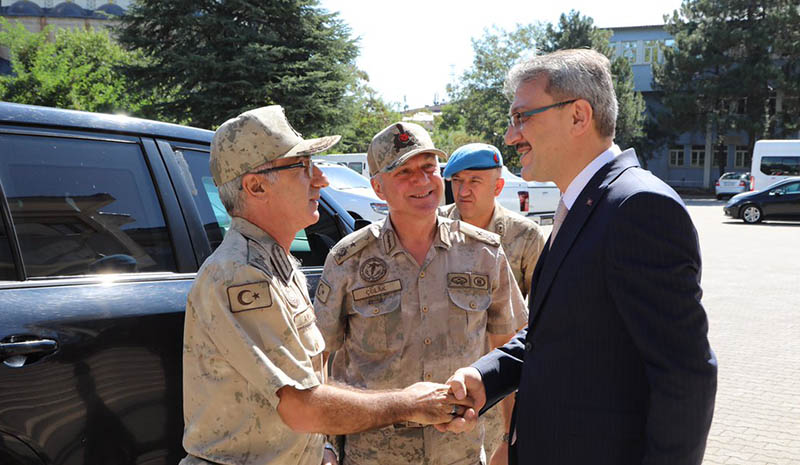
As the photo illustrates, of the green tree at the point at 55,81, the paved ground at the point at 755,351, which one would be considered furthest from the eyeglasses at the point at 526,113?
the green tree at the point at 55,81

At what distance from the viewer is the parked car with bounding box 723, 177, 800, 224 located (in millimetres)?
21016

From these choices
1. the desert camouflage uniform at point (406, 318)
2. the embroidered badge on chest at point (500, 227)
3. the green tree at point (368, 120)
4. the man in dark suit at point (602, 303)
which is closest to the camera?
the man in dark suit at point (602, 303)

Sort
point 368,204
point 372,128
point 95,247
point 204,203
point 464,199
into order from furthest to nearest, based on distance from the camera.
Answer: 1. point 372,128
2. point 368,204
3. point 464,199
4. point 204,203
5. point 95,247

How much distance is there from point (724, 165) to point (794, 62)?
8.41 m

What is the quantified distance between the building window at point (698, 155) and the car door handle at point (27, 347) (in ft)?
182

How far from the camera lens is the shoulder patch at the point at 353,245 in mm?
2592

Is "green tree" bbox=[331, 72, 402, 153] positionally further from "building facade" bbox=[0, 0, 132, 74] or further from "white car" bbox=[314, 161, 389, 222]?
"building facade" bbox=[0, 0, 132, 74]

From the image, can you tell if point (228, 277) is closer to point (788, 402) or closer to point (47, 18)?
point (788, 402)

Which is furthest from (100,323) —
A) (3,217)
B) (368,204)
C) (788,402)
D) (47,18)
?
(47,18)

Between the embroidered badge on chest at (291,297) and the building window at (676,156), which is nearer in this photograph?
the embroidered badge on chest at (291,297)

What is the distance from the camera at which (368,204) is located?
11.9m

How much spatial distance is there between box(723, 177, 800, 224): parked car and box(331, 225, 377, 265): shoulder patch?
22308 mm

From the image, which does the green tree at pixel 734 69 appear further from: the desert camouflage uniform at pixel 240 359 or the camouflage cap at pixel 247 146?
the desert camouflage uniform at pixel 240 359

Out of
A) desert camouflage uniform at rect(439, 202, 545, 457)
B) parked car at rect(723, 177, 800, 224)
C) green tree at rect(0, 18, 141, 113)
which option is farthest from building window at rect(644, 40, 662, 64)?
desert camouflage uniform at rect(439, 202, 545, 457)
